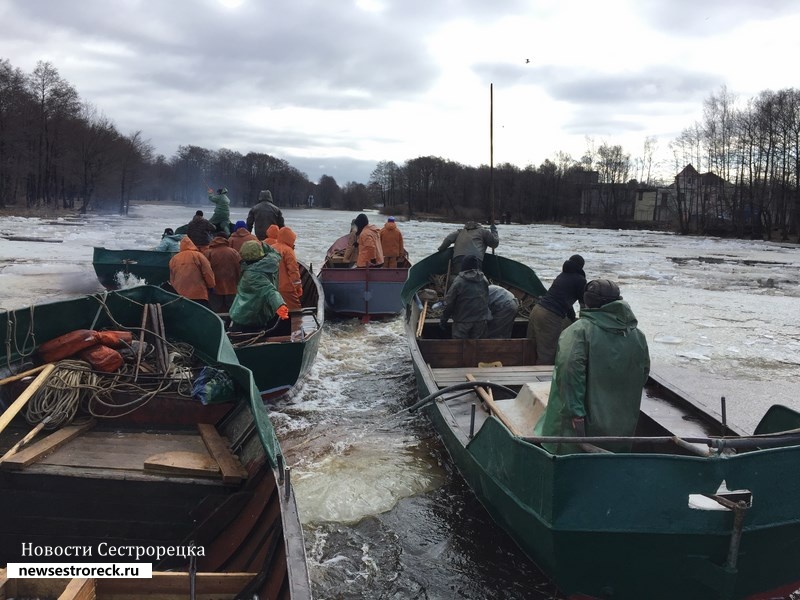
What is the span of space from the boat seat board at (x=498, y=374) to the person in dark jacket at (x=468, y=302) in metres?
0.54

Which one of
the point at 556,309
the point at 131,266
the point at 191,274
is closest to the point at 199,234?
the point at 191,274

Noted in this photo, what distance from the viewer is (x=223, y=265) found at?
9281mm

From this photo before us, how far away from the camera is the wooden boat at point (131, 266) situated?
13.5 m

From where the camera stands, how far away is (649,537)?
345 cm

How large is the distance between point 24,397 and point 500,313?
540 cm

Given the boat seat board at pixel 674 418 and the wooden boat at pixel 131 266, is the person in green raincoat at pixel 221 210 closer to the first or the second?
the wooden boat at pixel 131 266

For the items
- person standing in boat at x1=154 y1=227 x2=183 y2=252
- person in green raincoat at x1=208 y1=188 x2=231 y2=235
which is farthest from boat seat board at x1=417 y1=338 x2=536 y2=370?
person standing in boat at x1=154 y1=227 x2=183 y2=252

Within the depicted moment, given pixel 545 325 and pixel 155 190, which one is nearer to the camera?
pixel 545 325

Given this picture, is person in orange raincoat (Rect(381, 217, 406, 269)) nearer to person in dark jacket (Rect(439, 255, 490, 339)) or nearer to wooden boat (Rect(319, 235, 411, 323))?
wooden boat (Rect(319, 235, 411, 323))


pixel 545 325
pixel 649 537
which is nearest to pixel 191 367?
pixel 545 325

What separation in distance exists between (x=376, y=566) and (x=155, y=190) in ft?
401

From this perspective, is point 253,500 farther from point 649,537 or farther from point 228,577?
point 649,537

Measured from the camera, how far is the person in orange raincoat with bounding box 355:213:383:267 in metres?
13.3

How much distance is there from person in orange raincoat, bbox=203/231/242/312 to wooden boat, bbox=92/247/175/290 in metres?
4.56
